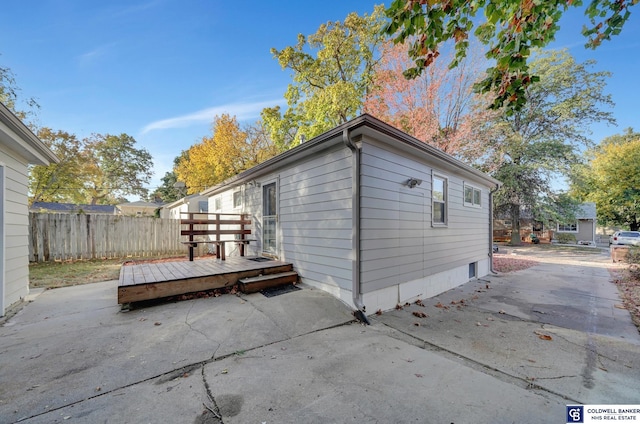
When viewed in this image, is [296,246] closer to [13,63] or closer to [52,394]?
[52,394]

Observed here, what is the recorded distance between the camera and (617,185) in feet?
72.1

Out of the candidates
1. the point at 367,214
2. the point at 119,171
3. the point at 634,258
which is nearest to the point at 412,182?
the point at 367,214

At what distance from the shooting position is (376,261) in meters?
4.38

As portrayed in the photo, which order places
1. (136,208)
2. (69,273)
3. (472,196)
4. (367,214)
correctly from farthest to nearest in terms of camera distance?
1. (136,208)
2. (472,196)
3. (69,273)
4. (367,214)

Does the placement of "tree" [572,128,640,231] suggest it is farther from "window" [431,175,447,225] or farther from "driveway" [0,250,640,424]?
"driveway" [0,250,640,424]

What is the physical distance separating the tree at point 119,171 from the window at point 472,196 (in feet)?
87.4

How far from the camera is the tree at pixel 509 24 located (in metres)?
2.66

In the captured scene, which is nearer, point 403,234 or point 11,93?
point 403,234

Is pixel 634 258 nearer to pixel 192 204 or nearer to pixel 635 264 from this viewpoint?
pixel 635 264

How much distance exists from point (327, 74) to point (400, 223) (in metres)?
10.9

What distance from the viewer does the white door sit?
6414 millimetres

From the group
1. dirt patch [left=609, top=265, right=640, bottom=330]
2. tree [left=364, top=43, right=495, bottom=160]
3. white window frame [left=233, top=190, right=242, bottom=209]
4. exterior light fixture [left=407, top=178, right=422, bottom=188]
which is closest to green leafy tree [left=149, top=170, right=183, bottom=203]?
white window frame [left=233, top=190, right=242, bottom=209]

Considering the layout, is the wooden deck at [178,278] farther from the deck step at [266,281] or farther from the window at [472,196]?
the window at [472,196]

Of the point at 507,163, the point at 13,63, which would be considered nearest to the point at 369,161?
the point at 13,63
